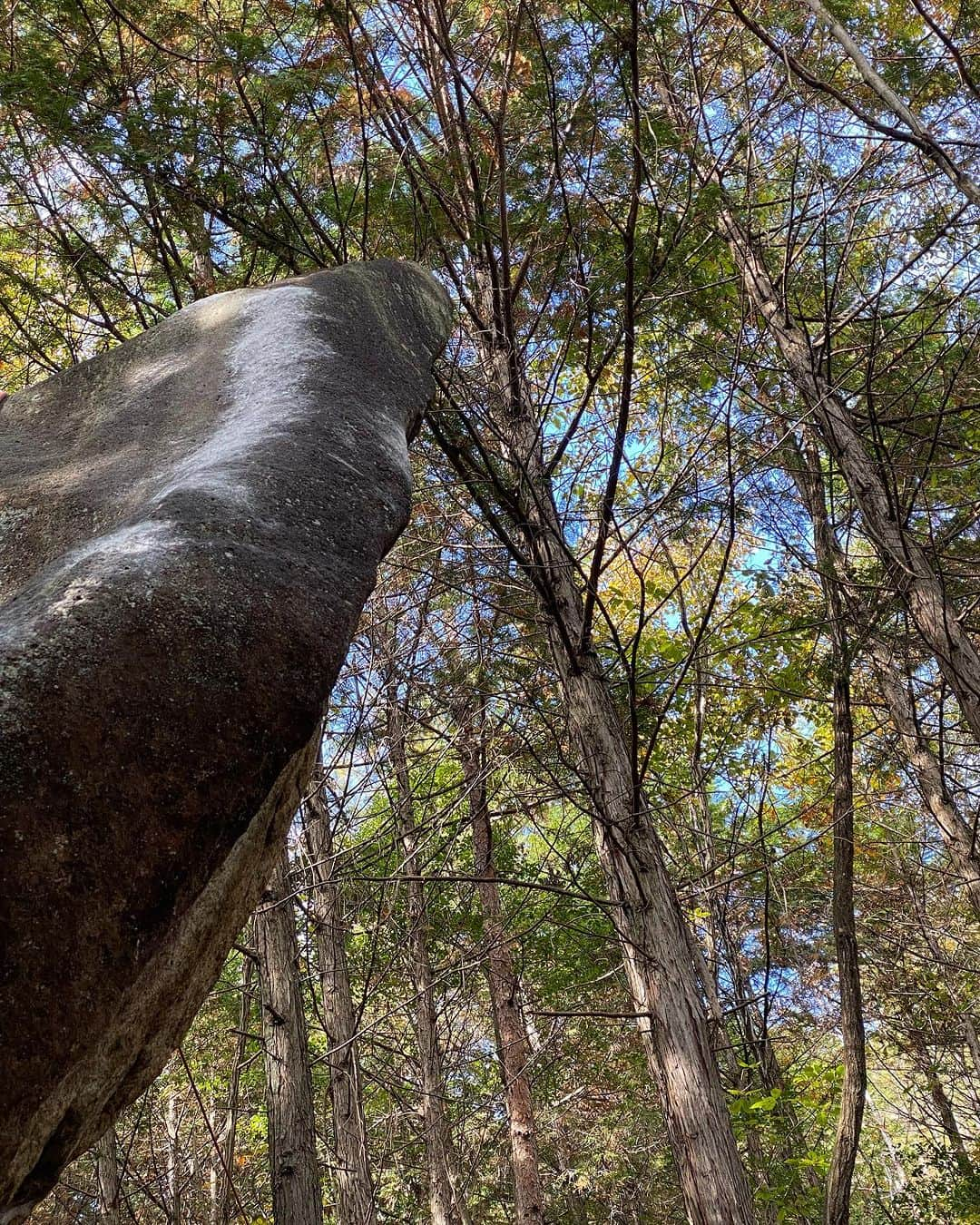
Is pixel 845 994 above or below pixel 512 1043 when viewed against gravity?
below

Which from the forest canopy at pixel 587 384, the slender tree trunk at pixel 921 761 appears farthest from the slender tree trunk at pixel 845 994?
the slender tree trunk at pixel 921 761

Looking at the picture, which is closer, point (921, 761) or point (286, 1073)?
point (286, 1073)

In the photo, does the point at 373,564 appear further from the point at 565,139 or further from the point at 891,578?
the point at 891,578

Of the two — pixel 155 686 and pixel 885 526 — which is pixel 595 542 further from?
pixel 155 686

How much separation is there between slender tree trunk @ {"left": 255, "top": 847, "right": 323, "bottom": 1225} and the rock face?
3.59 m

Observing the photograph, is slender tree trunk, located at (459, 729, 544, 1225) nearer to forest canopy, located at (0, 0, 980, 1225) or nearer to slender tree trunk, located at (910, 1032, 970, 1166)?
forest canopy, located at (0, 0, 980, 1225)

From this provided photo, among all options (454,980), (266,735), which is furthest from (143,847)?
(454,980)

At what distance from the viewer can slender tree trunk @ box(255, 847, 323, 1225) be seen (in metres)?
4.73

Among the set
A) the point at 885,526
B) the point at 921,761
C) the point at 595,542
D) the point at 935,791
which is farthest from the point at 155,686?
the point at 921,761

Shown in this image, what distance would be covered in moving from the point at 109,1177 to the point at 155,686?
558 centimetres

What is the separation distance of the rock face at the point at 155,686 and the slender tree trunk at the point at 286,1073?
359cm

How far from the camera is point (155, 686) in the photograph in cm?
96

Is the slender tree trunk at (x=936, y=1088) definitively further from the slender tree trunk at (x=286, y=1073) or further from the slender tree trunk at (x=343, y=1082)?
the slender tree trunk at (x=286, y=1073)

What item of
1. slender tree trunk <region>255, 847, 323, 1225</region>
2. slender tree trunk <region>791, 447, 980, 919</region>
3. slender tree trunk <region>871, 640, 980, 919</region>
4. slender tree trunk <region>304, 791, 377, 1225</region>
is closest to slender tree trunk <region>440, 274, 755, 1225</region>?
slender tree trunk <region>791, 447, 980, 919</region>
